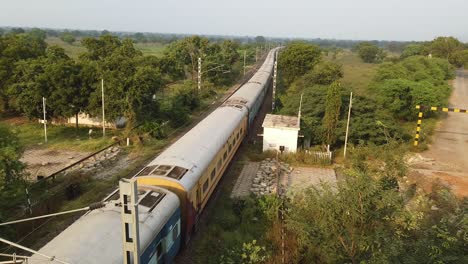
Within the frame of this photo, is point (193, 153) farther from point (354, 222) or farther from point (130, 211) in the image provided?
point (130, 211)

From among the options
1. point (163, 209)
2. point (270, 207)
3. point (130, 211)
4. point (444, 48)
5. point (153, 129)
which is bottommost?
point (270, 207)

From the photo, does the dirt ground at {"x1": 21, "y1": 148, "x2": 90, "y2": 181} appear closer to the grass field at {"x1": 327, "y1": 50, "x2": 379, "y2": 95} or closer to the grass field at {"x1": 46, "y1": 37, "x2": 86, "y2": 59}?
the grass field at {"x1": 327, "y1": 50, "x2": 379, "y2": 95}

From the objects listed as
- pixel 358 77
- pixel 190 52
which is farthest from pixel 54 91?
pixel 358 77

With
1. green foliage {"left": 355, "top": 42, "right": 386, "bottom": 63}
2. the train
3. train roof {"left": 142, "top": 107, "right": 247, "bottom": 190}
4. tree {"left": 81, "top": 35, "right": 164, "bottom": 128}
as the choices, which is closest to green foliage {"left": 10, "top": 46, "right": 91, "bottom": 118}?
tree {"left": 81, "top": 35, "right": 164, "bottom": 128}

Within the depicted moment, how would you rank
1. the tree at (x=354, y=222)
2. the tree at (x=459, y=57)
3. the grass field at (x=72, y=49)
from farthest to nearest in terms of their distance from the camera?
the grass field at (x=72, y=49) → the tree at (x=459, y=57) → the tree at (x=354, y=222)

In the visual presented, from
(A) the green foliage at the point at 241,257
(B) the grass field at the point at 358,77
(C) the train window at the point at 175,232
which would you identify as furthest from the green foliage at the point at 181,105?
(A) the green foliage at the point at 241,257

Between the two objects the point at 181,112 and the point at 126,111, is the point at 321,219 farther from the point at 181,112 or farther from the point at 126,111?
the point at 181,112

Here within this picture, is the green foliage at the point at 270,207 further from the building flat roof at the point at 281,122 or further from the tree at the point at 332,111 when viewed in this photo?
the tree at the point at 332,111
